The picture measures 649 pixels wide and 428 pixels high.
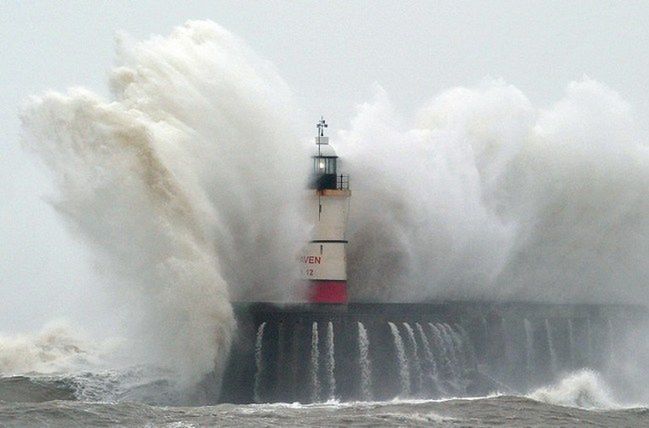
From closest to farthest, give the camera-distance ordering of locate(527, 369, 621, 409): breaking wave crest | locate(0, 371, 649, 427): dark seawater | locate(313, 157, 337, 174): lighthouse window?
locate(0, 371, 649, 427): dark seawater → locate(527, 369, 621, 409): breaking wave crest → locate(313, 157, 337, 174): lighthouse window

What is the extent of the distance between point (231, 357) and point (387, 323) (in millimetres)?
4802

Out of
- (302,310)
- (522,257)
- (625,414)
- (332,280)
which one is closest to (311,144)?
(332,280)

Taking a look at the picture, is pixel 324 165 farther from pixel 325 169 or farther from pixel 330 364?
pixel 330 364

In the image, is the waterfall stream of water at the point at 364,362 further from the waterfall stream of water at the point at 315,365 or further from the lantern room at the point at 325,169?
the lantern room at the point at 325,169

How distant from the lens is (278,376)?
31031 mm

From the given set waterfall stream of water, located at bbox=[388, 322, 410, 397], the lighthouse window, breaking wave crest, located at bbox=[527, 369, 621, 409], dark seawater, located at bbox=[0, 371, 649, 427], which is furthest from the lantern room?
dark seawater, located at bbox=[0, 371, 649, 427]

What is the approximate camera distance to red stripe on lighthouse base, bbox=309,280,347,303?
3816 cm

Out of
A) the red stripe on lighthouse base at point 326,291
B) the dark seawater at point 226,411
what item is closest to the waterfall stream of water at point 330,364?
the dark seawater at point 226,411

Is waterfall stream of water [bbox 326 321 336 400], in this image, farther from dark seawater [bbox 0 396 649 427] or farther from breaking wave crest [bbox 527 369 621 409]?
breaking wave crest [bbox 527 369 621 409]

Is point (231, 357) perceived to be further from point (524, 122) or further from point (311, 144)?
point (524, 122)

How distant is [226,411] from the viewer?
2545cm

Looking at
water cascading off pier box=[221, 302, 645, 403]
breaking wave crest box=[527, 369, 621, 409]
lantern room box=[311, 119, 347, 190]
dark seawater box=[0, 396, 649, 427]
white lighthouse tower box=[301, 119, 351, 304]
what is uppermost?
lantern room box=[311, 119, 347, 190]

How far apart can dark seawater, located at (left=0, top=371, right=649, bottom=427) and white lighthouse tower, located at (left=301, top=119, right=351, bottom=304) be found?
369 inches

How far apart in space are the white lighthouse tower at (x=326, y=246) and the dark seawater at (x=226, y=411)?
937 centimetres
